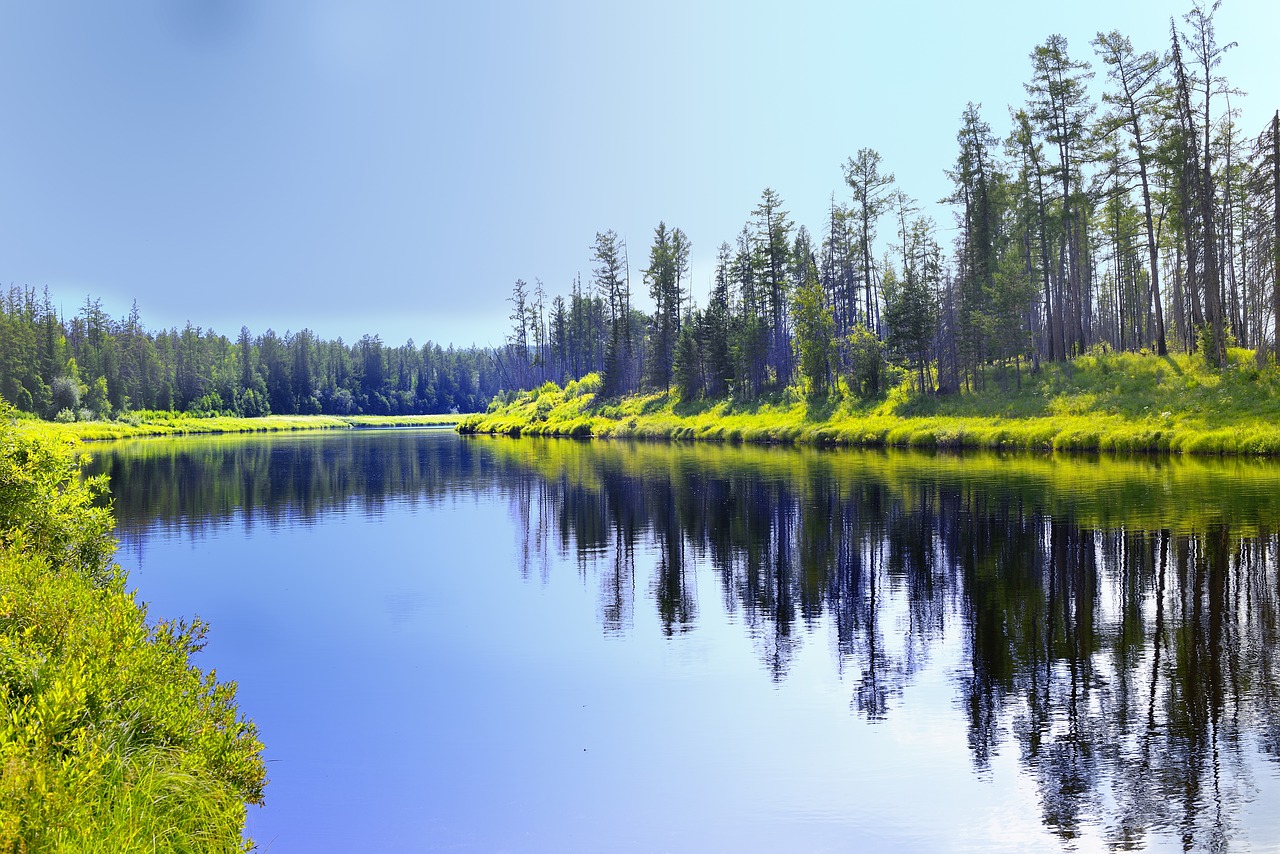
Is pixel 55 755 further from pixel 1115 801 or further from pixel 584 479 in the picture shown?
pixel 584 479

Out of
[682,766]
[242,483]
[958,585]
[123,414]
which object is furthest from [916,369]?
[123,414]

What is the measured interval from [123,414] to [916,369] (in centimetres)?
11744

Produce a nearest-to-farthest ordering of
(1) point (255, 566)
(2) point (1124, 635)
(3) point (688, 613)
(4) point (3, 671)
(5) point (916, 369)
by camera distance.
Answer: (4) point (3, 671) → (2) point (1124, 635) → (3) point (688, 613) → (1) point (255, 566) → (5) point (916, 369)

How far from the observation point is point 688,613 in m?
16.2

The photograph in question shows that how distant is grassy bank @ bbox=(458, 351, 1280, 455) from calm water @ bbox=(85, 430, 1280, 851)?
1283 centimetres

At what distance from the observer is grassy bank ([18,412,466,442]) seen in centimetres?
11238

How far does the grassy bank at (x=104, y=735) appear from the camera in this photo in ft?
17.7

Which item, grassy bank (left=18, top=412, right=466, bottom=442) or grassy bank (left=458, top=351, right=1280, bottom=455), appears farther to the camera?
grassy bank (left=18, top=412, right=466, bottom=442)

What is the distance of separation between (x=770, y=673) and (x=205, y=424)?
150m

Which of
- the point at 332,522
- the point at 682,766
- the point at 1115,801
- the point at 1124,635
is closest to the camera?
the point at 1115,801

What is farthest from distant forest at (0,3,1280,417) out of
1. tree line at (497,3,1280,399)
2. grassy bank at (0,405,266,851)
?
grassy bank at (0,405,266,851)

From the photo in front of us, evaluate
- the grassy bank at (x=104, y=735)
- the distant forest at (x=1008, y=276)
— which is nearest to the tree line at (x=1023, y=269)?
the distant forest at (x=1008, y=276)

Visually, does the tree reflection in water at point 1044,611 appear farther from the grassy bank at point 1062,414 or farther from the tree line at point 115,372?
the tree line at point 115,372

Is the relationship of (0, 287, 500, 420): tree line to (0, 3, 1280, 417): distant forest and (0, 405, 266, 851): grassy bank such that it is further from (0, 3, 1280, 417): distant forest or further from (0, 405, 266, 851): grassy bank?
(0, 405, 266, 851): grassy bank
